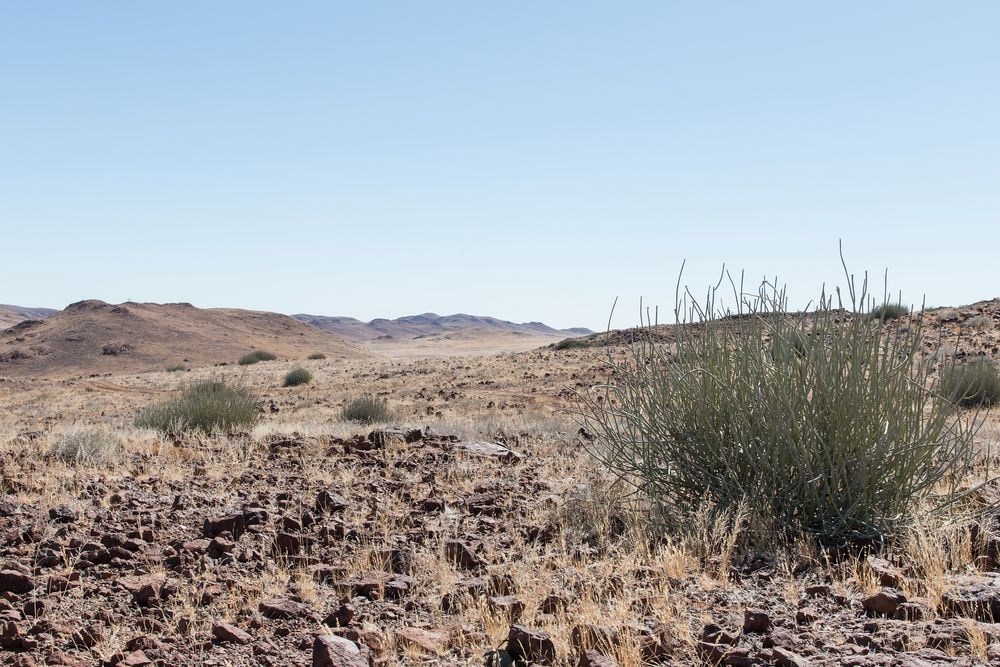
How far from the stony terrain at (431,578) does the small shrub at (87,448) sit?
375 millimetres

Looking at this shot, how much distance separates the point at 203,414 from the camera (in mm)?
11828

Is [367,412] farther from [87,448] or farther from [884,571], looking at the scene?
[884,571]

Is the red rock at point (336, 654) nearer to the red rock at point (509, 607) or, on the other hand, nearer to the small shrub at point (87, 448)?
the red rock at point (509, 607)

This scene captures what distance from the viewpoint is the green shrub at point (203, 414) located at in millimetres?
11570

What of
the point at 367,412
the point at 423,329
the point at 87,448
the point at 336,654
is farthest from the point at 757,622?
the point at 423,329

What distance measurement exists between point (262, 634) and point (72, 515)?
9.14 ft

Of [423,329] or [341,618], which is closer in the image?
[341,618]

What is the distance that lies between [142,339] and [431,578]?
5463 cm

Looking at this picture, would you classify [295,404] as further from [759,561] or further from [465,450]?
[759,561]

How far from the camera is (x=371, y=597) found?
421 centimetres

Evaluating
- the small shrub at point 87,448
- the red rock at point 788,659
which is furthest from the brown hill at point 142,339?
the red rock at point 788,659

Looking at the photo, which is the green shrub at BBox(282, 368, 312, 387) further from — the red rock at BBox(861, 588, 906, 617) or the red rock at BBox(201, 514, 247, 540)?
the red rock at BBox(861, 588, 906, 617)

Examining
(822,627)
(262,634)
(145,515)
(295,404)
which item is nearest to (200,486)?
(145,515)

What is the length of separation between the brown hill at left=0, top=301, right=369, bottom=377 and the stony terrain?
4172 centimetres
